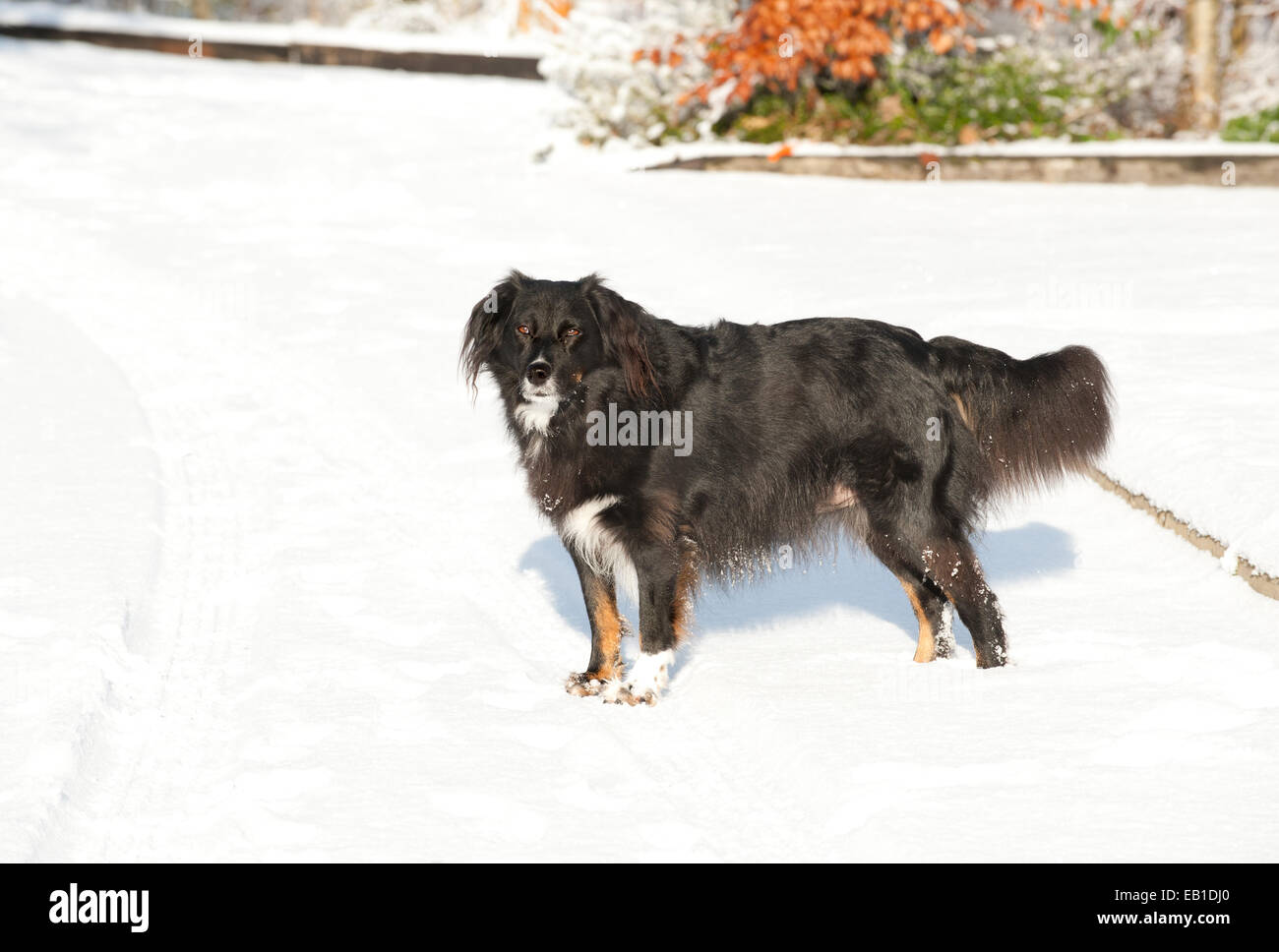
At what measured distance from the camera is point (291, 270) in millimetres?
11594

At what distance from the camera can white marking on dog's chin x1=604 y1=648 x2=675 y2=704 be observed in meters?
5.58

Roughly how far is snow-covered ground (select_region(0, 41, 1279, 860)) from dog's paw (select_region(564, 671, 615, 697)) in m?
0.11

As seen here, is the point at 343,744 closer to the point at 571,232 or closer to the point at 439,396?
the point at 439,396

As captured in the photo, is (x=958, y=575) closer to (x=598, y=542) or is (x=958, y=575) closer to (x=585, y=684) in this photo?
(x=598, y=542)

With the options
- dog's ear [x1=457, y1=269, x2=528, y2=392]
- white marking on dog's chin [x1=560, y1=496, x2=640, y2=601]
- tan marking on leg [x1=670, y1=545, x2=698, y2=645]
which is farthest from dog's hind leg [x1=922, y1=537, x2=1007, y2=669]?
dog's ear [x1=457, y1=269, x2=528, y2=392]

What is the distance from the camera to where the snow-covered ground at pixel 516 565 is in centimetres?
462

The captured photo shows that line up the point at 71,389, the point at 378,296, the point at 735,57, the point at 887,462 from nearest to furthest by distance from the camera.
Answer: the point at 887,462, the point at 71,389, the point at 378,296, the point at 735,57

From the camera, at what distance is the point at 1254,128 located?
1407 cm

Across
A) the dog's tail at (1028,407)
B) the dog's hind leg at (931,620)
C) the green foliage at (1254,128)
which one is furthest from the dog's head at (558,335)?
the green foliage at (1254,128)

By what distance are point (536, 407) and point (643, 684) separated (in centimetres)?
115

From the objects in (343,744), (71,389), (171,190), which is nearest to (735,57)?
(171,190)

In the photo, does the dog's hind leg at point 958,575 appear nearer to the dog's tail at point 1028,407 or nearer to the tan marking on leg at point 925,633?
the tan marking on leg at point 925,633

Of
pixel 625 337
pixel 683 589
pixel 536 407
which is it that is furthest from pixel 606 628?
pixel 625 337
